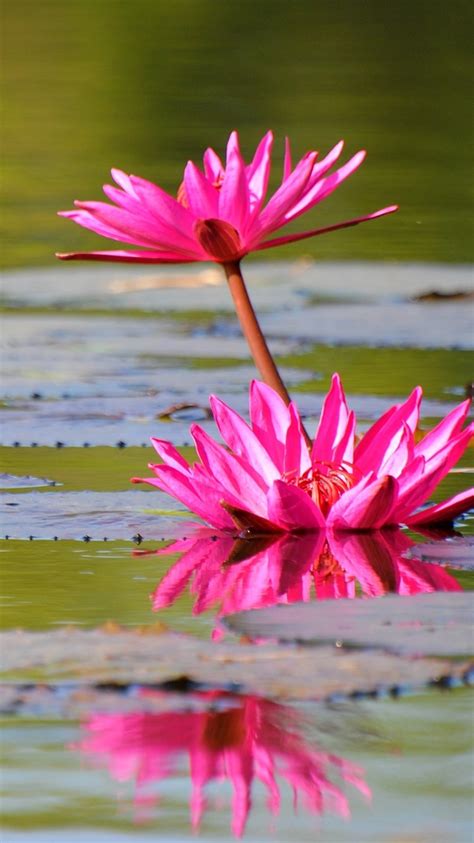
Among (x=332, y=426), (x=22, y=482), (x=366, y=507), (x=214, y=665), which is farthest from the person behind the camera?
(x=22, y=482)

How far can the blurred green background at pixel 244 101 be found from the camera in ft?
23.8

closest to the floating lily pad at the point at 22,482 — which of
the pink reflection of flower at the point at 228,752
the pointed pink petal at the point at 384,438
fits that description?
the pointed pink petal at the point at 384,438

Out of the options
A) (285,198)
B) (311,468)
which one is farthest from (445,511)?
(285,198)

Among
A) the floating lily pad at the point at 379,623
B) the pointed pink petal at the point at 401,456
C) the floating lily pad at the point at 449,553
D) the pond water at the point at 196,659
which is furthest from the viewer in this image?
the pointed pink petal at the point at 401,456

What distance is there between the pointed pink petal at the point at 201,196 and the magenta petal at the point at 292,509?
17.3 inches

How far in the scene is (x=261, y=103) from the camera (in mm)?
11625

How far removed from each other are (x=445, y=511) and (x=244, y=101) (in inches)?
367

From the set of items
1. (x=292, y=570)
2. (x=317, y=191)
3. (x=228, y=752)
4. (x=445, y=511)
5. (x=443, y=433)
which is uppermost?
(x=317, y=191)

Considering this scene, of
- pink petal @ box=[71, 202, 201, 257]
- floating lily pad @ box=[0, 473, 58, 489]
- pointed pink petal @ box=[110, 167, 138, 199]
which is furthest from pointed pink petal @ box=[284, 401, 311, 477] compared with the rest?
floating lily pad @ box=[0, 473, 58, 489]

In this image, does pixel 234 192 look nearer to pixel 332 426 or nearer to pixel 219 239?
pixel 219 239

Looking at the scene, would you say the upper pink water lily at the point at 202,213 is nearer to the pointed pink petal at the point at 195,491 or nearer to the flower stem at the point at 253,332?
the flower stem at the point at 253,332

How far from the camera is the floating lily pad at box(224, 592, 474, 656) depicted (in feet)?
6.43

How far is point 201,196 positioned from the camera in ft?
8.61

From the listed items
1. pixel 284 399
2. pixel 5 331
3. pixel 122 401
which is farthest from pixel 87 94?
pixel 284 399
